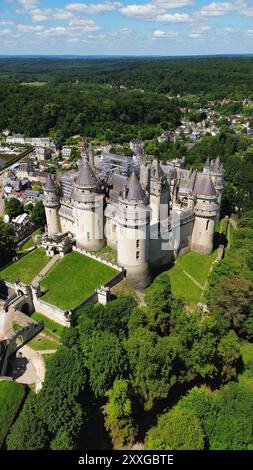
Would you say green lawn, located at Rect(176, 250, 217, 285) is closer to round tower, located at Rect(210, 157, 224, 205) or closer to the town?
the town

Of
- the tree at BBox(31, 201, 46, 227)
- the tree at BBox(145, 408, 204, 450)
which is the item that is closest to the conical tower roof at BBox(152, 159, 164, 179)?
the tree at BBox(31, 201, 46, 227)

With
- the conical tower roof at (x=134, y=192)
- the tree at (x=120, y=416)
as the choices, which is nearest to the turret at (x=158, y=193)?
the conical tower roof at (x=134, y=192)

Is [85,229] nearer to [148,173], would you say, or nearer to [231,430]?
[148,173]

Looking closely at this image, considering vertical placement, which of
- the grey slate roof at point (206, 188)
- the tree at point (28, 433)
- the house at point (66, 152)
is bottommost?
the house at point (66, 152)

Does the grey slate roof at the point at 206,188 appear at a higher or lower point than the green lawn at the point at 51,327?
higher

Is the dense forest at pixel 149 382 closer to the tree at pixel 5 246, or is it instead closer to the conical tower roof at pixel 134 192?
the conical tower roof at pixel 134 192
